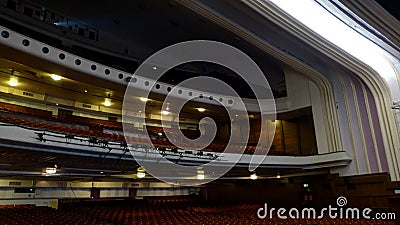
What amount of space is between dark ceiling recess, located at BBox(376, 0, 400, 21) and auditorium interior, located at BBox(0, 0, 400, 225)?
3cm

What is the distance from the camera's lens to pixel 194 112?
1303 cm

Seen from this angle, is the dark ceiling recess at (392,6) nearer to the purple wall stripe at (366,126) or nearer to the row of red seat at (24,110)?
the purple wall stripe at (366,126)

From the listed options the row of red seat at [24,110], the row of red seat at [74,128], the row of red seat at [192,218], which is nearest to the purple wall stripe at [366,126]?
the row of red seat at [192,218]

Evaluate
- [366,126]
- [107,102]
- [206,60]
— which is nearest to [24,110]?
[107,102]

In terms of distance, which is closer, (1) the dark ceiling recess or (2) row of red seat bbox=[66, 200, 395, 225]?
(1) the dark ceiling recess

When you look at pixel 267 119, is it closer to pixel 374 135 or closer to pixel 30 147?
pixel 374 135

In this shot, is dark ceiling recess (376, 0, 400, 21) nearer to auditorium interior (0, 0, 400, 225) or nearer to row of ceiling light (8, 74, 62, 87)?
auditorium interior (0, 0, 400, 225)

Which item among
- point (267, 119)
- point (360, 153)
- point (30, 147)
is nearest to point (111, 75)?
point (30, 147)

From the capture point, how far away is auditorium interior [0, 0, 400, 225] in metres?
6.32

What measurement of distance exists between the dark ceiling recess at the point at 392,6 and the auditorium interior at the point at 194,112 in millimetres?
26

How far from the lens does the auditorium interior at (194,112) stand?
6.32 meters

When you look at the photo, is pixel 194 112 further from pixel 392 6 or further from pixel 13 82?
pixel 392 6

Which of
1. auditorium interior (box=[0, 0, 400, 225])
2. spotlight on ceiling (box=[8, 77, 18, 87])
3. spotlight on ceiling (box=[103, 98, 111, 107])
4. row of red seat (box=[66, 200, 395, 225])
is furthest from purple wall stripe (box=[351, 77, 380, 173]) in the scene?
spotlight on ceiling (box=[8, 77, 18, 87])

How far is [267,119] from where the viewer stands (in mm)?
12859
